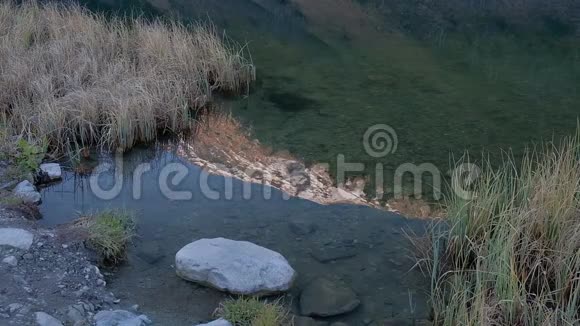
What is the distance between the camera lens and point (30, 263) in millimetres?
5059

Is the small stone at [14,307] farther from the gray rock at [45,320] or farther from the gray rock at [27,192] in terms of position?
the gray rock at [27,192]

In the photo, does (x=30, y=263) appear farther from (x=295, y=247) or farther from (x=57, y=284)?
(x=295, y=247)

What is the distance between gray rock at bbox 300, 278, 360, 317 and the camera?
5.04 meters

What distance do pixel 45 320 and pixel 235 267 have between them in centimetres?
150

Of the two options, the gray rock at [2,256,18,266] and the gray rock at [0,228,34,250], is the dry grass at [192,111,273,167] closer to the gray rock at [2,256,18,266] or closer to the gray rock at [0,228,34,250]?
the gray rock at [0,228,34,250]

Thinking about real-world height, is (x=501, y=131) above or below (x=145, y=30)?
below

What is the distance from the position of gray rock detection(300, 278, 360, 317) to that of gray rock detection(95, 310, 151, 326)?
1.22 metres

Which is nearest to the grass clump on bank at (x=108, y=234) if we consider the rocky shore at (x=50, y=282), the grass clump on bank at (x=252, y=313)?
the rocky shore at (x=50, y=282)

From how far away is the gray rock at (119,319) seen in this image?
14.7ft

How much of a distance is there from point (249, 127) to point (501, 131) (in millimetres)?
3800

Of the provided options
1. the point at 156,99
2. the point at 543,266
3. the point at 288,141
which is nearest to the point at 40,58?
the point at 156,99

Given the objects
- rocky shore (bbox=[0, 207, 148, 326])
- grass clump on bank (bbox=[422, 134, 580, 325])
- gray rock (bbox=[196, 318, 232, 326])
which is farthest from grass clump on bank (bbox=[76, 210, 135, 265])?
grass clump on bank (bbox=[422, 134, 580, 325])

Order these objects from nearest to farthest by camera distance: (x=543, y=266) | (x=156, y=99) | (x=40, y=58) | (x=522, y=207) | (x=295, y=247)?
(x=543, y=266), (x=522, y=207), (x=295, y=247), (x=156, y=99), (x=40, y=58)

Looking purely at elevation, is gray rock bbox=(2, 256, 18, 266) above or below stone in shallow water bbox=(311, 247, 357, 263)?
above
